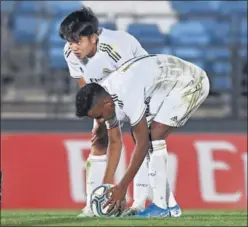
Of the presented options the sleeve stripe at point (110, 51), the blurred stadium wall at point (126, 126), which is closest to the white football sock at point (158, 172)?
the sleeve stripe at point (110, 51)

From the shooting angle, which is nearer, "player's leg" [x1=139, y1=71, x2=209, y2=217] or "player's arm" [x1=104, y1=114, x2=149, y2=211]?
"player's arm" [x1=104, y1=114, x2=149, y2=211]

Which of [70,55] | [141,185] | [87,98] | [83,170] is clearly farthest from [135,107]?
[83,170]

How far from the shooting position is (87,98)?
6.79 metres

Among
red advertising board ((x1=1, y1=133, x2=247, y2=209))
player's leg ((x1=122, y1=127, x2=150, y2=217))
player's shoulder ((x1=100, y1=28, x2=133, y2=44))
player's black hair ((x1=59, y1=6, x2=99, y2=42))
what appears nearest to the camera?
player's black hair ((x1=59, y1=6, x2=99, y2=42))

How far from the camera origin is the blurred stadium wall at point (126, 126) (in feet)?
40.6

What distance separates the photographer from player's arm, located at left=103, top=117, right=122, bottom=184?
293 inches

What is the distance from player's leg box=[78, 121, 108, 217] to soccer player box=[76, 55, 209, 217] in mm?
616

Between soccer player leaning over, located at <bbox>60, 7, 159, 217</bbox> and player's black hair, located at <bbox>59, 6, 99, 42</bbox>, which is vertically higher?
player's black hair, located at <bbox>59, 6, 99, 42</bbox>

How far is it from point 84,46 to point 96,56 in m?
0.42

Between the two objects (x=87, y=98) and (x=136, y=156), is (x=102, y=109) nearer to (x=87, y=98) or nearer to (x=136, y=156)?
(x=87, y=98)

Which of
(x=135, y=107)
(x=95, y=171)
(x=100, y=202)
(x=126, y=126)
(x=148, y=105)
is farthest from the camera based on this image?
(x=126, y=126)

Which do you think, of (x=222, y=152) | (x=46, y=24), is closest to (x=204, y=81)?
(x=222, y=152)

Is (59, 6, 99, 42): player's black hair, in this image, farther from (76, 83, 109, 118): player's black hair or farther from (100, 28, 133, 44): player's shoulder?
(76, 83, 109, 118): player's black hair

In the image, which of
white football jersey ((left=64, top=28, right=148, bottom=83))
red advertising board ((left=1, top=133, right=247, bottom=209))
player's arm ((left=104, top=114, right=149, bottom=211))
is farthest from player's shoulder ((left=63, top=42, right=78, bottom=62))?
red advertising board ((left=1, top=133, right=247, bottom=209))
